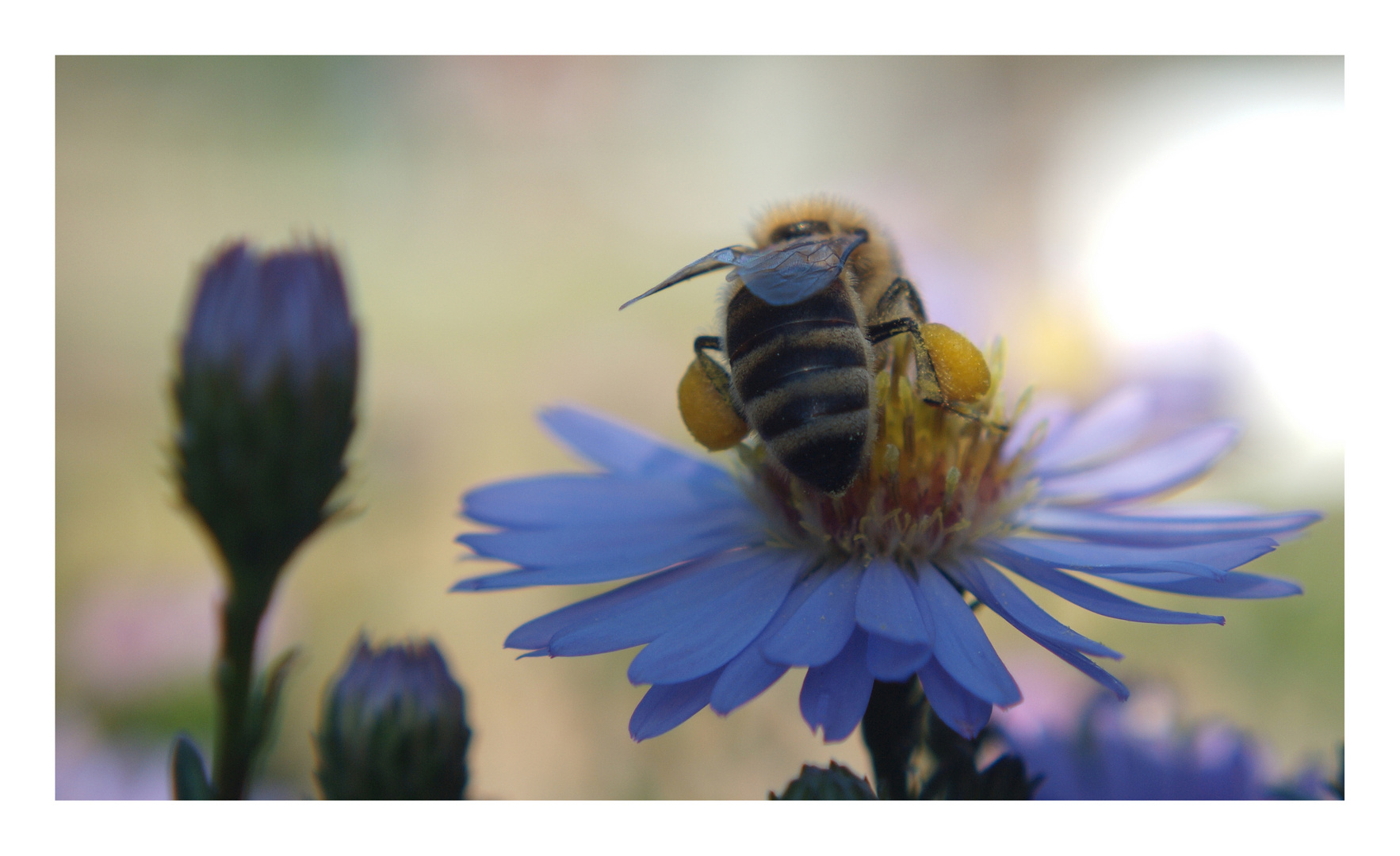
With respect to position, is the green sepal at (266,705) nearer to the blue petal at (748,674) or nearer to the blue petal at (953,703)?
the blue petal at (748,674)

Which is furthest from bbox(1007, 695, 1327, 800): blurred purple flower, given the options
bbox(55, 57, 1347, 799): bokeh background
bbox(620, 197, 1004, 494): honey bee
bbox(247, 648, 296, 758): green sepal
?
bbox(247, 648, 296, 758): green sepal

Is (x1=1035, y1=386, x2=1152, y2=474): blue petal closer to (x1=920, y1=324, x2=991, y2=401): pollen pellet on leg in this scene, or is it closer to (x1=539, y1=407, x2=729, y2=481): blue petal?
(x1=920, y1=324, x2=991, y2=401): pollen pellet on leg

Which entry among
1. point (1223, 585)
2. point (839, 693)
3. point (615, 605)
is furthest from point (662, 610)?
point (1223, 585)

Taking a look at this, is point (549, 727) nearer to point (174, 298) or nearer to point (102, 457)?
point (102, 457)

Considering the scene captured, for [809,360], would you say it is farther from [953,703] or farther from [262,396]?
[262,396]
